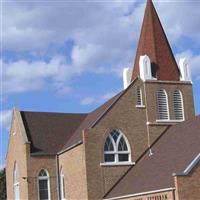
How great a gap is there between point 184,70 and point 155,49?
2.55m

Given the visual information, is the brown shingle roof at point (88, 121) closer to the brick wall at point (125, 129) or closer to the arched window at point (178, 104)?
the brick wall at point (125, 129)

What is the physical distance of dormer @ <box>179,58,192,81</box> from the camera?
38.7 m

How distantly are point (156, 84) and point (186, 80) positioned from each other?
2443 millimetres

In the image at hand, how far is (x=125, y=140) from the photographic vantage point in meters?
36.0

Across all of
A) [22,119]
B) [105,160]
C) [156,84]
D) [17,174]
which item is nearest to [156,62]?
[156,84]

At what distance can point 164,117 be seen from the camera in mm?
37344

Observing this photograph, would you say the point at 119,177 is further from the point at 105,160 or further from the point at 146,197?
the point at 146,197

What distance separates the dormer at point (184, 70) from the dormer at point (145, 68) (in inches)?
99.5

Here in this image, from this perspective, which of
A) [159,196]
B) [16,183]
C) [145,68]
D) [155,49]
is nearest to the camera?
[159,196]

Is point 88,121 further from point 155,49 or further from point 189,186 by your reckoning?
point 189,186

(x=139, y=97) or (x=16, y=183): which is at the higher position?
(x=139, y=97)

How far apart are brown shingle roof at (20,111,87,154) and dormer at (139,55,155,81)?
8.43 m

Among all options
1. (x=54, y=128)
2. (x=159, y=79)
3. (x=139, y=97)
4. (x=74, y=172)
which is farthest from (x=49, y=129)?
(x=159, y=79)

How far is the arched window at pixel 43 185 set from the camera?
39469 mm
